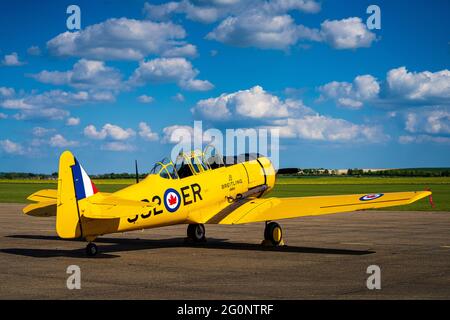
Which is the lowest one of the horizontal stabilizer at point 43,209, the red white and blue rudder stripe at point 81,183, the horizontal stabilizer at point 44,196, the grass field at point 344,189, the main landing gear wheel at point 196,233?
the grass field at point 344,189

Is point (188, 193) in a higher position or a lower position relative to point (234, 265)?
higher

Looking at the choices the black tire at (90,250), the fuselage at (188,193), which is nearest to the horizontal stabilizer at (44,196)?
the fuselage at (188,193)

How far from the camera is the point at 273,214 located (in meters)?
15.8

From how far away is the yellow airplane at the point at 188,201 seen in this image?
13.2 m

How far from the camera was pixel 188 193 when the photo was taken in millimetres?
15648

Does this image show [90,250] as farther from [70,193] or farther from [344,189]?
[344,189]

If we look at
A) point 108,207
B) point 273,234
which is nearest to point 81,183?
point 108,207

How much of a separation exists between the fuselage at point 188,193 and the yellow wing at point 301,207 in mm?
547

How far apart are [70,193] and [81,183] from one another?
34cm

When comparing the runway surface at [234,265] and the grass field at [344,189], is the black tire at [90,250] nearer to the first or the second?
Result: the runway surface at [234,265]

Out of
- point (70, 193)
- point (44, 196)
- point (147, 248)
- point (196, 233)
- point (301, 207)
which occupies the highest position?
point (70, 193)

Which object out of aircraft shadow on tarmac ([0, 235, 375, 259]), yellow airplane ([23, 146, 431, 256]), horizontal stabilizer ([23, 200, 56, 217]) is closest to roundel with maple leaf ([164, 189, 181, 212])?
yellow airplane ([23, 146, 431, 256])

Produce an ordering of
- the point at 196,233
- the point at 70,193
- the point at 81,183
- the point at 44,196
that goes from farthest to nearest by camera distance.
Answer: the point at 44,196 < the point at 196,233 < the point at 81,183 < the point at 70,193
